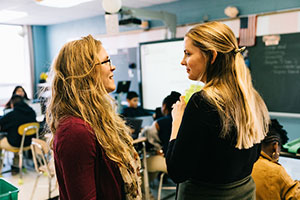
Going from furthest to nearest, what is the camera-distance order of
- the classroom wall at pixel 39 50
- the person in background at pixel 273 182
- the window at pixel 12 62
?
1. the classroom wall at pixel 39 50
2. the window at pixel 12 62
3. the person in background at pixel 273 182


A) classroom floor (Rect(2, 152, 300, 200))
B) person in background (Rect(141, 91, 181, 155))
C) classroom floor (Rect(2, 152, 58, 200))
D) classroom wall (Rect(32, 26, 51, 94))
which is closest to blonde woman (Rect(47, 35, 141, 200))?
person in background (Rect(141, 91, 181, 155))

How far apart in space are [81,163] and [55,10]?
15.7 ft

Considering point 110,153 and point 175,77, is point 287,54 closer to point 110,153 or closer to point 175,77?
point 175,77

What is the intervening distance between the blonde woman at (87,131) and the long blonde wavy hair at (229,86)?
1.22 feet

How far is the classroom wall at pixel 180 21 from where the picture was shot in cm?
354

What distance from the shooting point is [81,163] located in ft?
2.90

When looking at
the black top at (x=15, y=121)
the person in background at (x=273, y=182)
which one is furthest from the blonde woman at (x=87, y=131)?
the black top at (x=15, y=121)

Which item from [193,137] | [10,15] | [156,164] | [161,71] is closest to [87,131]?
[193,137]

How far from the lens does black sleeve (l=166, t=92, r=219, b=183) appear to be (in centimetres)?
95

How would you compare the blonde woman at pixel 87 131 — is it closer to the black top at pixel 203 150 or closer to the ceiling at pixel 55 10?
the black top at pixel 203 150

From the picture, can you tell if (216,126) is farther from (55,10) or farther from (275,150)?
(55,10)

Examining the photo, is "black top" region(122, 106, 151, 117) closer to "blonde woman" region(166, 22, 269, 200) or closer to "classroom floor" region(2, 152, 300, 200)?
"classroom floor" region(2, 152, 300, 200)

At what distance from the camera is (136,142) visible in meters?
2.79

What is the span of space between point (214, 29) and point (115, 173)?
620 mm
